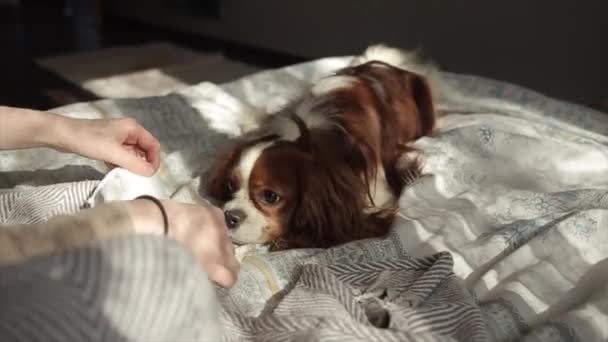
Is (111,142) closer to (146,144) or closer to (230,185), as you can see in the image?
(146,144)

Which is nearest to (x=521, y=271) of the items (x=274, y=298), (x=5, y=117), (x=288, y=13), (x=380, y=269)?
(x=380, y=269)

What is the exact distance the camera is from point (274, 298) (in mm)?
1132

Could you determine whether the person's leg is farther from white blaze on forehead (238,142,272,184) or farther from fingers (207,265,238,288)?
white blaze on forehead (238,142,272,184)

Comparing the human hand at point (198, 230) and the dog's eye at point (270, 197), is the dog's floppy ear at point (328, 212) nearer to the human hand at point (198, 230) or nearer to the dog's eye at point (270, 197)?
the dog's eye at point (270, 197)

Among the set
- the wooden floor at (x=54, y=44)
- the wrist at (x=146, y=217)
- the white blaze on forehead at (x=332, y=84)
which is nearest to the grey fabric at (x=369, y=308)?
the wrist at (x=146, y=217)

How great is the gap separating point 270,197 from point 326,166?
0.17 m

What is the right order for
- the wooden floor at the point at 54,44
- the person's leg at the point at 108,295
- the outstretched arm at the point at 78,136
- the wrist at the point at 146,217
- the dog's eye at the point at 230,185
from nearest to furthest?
1. the person's leg at the point at 108,295
2. the wrist at the point at 146,217
3. the outstretched arm at the point at 78,136
4. the dog's eye at the point at 230,185
5. the wooden floor at the point at 54,44

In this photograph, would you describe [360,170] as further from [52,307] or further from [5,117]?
[52,307]

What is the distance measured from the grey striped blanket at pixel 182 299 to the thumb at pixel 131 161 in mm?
132

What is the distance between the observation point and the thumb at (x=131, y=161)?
1.20 metres

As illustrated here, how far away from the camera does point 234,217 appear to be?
1.42m

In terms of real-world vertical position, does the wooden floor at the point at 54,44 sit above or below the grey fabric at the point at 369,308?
below

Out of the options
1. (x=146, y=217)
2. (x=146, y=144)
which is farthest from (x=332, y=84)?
(x=146, y=217)

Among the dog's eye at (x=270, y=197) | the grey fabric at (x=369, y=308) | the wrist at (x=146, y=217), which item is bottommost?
the dog's eye at (x=270, y=197)
